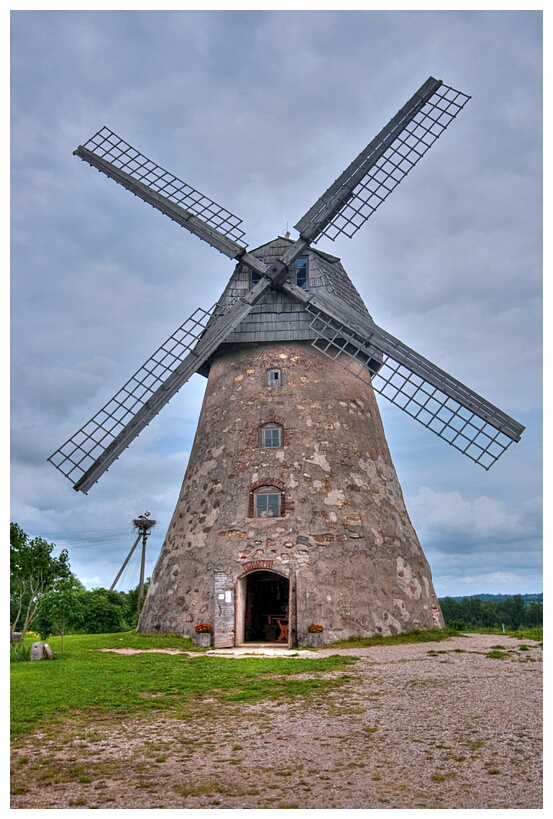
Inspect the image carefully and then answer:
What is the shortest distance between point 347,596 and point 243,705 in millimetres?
7414

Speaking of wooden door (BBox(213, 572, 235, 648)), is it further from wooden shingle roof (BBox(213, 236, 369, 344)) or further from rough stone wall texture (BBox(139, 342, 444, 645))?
wooden shingle roof (BBox(213, 236, 369, 344))

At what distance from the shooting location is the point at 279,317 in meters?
19.2

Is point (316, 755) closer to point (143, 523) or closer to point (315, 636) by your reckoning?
point (315, 636)

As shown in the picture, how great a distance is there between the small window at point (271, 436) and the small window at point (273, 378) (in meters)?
1.35

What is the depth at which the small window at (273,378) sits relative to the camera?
732 inches

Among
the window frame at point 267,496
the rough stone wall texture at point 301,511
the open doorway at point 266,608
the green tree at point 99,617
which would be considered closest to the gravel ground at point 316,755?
the rough stone wall texture at point 301,511

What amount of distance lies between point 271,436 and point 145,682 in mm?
8852

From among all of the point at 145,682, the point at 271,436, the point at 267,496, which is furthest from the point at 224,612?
the point at 145,682

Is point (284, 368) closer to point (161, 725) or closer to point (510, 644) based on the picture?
point (510, 644)

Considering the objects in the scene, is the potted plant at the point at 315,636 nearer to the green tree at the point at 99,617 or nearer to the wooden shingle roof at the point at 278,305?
the wooden shingle roof at the point at 278,305

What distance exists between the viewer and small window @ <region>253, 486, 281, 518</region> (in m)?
16.8

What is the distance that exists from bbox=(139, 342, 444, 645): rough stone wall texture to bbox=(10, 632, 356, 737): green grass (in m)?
3.10

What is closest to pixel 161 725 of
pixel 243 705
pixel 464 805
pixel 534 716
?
pixel 243 705

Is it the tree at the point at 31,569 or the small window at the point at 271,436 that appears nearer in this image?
the tree at the point at 31,569
